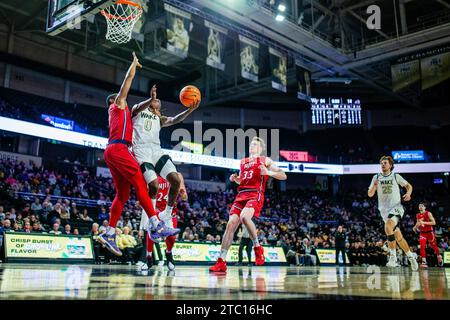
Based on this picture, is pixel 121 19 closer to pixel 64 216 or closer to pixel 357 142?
pixel 64 216

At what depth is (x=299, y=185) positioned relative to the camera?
37.2 metres

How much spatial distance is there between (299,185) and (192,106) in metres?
32.3

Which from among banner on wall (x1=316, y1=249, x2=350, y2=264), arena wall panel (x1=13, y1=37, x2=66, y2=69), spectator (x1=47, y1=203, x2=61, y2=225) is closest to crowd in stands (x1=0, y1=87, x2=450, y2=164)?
arena wall panel (x1=13, y1=37, x2=66, y2=69)

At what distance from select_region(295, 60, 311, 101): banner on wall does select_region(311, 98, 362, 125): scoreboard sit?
24.5 ft

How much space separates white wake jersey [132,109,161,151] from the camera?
543cm

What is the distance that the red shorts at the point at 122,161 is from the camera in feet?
16.0

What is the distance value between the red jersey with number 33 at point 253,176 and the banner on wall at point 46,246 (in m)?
5.97

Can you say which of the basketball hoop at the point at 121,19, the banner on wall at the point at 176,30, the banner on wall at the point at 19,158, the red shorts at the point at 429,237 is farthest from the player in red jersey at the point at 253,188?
the banner on wall at the point at 19,158

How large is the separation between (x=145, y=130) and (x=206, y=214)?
16891mm

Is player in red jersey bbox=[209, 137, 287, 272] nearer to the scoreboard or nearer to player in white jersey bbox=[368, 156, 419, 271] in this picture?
player in white jersey bbox=[368, 156, 419, 271]

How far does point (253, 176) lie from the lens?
20.1ft

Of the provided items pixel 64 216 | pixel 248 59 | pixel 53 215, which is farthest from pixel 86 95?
pixel 53 215
